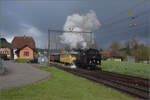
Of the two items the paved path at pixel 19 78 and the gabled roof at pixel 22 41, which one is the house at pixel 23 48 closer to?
the gabled roof at pixel 22 41

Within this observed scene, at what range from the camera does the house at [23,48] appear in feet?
158

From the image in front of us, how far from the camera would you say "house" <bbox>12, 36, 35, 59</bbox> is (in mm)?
48094

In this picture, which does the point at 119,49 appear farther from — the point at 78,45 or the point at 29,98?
the point at 29,98

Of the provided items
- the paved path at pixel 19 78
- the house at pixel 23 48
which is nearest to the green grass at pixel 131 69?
the paved path at pixel 19 78

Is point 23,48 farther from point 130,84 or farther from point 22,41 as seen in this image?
point 130,84

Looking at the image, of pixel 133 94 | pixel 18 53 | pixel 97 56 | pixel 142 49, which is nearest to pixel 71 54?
pixel 97 56

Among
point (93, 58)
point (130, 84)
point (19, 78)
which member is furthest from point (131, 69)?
point (19, 78)

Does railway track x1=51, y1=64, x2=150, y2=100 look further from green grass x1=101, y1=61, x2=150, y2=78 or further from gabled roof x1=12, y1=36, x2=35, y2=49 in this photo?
gabled roof x1=12, y1=36, x2=35, y2=49

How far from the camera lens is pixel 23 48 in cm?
4800

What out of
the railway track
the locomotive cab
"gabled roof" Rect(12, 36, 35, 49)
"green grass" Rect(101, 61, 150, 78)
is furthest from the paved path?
"gabled roof" Rect(12, 36, 35, 49)

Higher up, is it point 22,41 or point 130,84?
point 22,41

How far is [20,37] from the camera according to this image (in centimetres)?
5625

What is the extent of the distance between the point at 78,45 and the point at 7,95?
126 ft

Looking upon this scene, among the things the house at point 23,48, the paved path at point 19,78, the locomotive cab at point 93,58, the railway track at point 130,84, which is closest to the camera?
the railway track at point 130,84
